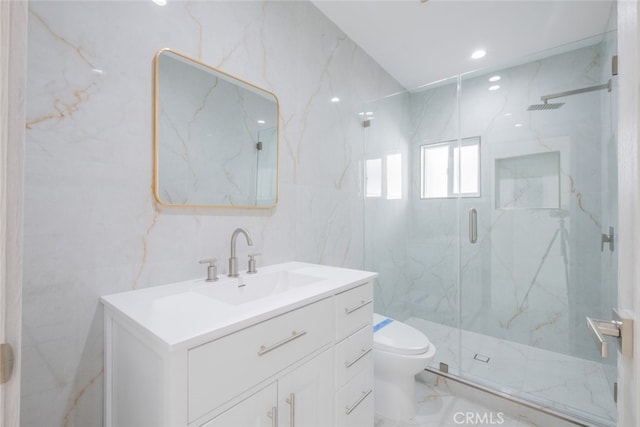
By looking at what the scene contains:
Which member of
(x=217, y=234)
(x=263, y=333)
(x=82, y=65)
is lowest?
(x=263, y=333)

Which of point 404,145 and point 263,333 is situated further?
point 404,145

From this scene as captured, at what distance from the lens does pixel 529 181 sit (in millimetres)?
2262

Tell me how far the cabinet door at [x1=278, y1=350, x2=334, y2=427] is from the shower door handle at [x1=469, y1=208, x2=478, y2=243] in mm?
1763

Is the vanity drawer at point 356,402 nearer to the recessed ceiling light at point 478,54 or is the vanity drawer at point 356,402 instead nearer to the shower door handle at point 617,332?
the shower door handle at point 617,332

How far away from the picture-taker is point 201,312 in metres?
0.85

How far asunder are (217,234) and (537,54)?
2.63 meters

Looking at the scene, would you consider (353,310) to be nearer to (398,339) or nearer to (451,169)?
(398,339)

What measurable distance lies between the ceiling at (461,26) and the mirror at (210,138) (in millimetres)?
1025

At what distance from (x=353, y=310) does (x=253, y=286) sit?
451 millimetres

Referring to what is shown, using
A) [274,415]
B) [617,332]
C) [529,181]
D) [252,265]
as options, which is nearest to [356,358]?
[274,415]

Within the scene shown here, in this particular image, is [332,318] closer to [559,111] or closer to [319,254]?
[319,254]

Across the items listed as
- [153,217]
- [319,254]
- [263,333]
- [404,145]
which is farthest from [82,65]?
[404,145]

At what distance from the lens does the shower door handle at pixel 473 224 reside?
2357 mm

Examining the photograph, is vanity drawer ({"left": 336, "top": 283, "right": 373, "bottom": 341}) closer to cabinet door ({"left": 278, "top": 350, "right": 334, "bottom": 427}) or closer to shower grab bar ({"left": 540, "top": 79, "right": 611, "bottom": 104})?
cabinet door ({"left": 278, "top": 350, "right": 334, "bottom": 427})
